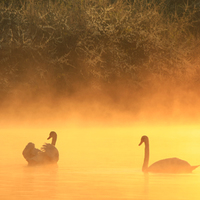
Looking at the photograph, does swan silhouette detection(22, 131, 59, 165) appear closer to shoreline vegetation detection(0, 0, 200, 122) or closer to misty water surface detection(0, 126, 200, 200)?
misty water surface detection(0, 126, 200, 200)

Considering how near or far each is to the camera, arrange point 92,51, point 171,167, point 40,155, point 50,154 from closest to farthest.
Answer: point 171,167, point 50,154, point 40,155, point 92,51

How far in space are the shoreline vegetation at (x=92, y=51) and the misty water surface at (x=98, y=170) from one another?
6554 millimetres

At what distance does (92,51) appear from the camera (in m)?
25.8

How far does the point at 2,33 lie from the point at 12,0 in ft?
7.69

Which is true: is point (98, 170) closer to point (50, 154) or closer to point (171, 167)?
point (171, 167)

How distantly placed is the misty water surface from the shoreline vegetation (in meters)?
6.55

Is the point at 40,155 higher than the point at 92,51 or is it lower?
lower

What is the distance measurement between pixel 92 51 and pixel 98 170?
1519 cm

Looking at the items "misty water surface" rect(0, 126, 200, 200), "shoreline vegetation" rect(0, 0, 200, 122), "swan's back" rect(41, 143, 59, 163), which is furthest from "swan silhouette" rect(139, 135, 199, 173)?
"shoreline vegetation" rect(0, 0, 200, 122)

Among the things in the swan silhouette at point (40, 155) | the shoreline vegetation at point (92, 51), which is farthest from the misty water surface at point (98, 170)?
the shoreline vegetation at point (92, 51)

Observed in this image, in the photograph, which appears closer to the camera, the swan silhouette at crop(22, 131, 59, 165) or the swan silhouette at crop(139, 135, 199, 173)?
the swan silhouette at crop(139, 135, 199, 173)

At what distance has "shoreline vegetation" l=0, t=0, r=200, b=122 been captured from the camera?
84.3 ft

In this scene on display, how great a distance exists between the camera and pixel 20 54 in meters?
26.5

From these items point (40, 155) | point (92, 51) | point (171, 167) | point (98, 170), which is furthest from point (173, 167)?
point (92, 51)
